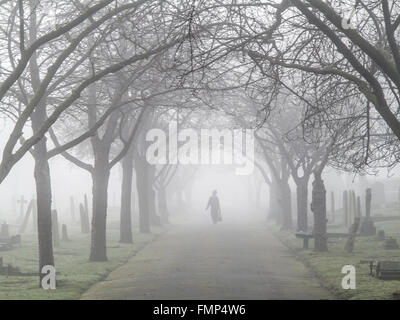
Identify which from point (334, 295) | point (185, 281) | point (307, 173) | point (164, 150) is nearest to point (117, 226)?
point (164, 150)

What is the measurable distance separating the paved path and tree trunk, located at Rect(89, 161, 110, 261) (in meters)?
1.06

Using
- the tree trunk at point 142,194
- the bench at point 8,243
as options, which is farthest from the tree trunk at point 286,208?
the bench at point 8,243

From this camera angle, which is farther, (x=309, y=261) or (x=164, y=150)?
(x=164, y=150)

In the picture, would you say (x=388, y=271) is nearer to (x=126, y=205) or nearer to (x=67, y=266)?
(x=67, y=266)

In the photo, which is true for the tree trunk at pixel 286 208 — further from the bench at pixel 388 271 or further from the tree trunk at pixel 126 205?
the bench at pixel 388 271

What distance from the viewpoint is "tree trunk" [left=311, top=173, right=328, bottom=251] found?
68.4 feet

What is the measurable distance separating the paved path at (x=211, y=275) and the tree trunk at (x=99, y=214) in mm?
1058

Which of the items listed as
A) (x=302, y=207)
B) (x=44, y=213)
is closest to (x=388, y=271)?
(x=44, y=213)

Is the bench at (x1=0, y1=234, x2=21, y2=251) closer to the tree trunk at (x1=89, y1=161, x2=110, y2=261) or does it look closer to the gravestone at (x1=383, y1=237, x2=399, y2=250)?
the tree trunk at (x1=89, y1=161, x2=110, y2=261)

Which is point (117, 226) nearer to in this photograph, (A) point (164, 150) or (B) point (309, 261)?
(A) point (164, 150)
